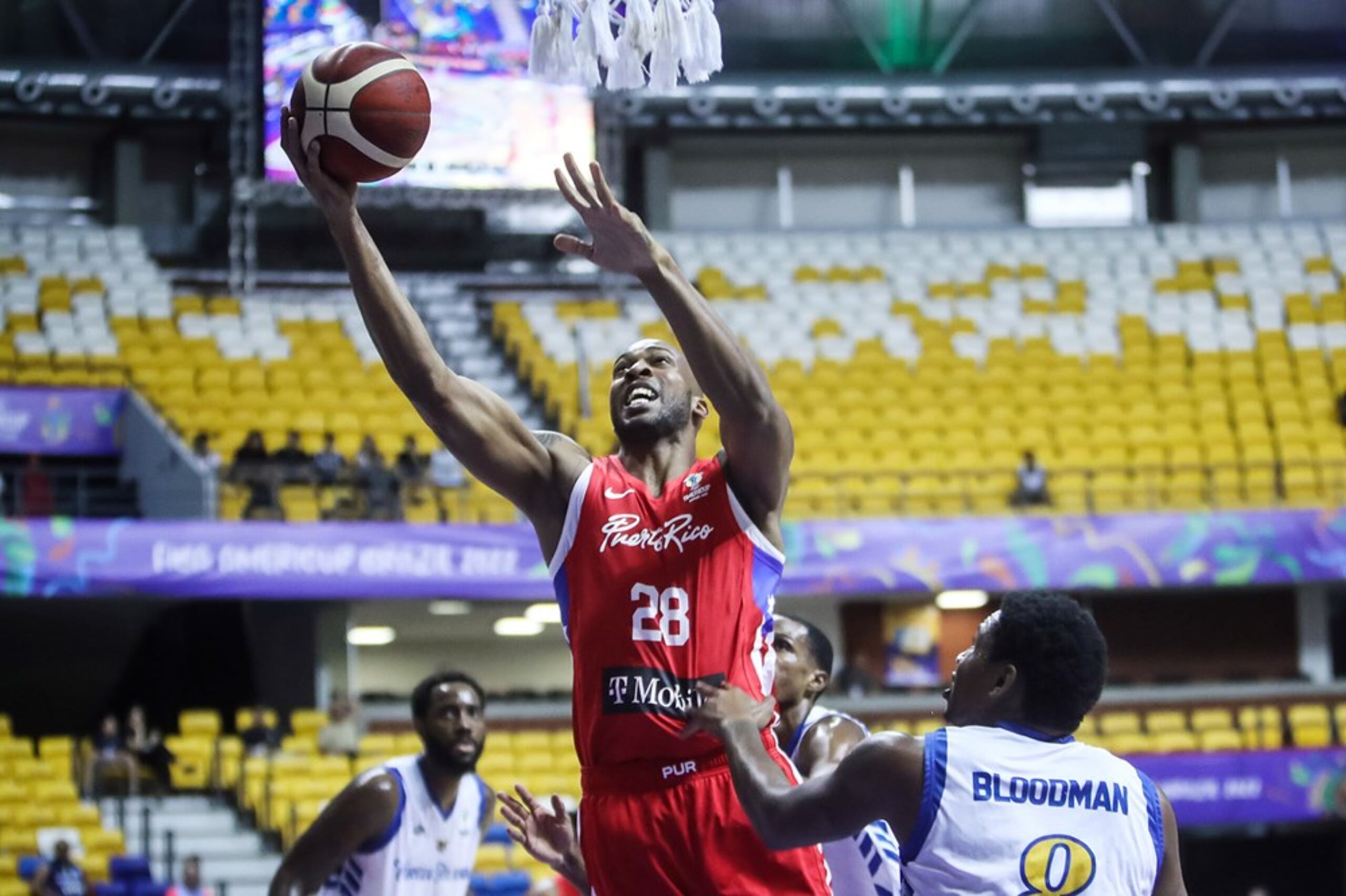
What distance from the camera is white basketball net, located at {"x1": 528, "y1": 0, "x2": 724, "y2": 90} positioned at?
17.1 feet

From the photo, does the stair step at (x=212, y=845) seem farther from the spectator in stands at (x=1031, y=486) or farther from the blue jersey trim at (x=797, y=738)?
the blue jersey trim at (x=797, y=738)

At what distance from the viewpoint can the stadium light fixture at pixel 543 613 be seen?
834 inches

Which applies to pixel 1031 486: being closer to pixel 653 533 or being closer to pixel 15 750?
pixel 15 750

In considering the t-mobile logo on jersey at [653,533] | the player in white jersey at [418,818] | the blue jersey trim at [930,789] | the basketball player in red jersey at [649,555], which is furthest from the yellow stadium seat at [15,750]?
the blue jersey trim at [930,789]

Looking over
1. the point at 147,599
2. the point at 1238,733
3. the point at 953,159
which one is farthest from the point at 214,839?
the point at 953,159

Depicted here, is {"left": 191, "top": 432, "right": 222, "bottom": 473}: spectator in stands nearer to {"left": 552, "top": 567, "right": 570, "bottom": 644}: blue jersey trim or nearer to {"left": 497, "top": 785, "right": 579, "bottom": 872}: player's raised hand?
{"left": 497, "top": 785, "right": 579, "bottom": 872}: player's raised hand

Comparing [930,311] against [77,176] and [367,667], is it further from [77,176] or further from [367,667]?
[77,176]

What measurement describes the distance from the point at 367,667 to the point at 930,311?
7.96m

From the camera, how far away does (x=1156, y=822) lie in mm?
4250

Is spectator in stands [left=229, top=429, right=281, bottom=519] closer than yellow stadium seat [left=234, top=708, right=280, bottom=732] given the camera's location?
No

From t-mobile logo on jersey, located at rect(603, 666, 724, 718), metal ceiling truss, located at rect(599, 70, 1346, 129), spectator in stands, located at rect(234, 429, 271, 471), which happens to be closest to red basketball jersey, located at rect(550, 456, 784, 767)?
t-mobile logo on jersey, located at rect(603, 666, 724, 718)

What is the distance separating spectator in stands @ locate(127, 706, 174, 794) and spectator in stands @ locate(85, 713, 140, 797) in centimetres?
14

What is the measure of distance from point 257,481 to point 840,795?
50.1 ft

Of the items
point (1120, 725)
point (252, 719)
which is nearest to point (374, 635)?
point (252, 719)
